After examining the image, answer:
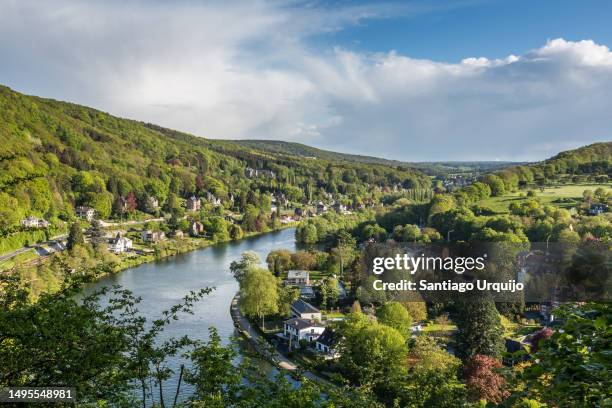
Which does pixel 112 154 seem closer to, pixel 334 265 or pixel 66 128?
pixel 66 128

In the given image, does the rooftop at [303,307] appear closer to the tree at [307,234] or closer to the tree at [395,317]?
the tree at [395,317]

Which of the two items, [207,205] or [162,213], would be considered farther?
[207,205]

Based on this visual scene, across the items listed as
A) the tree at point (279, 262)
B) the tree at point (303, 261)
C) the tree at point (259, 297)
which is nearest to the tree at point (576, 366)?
the tree at point (259, 297)

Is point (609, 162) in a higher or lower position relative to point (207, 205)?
higher

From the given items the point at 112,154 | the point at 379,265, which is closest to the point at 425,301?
the point at 379,265

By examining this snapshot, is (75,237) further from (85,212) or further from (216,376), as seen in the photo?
(216,376)
